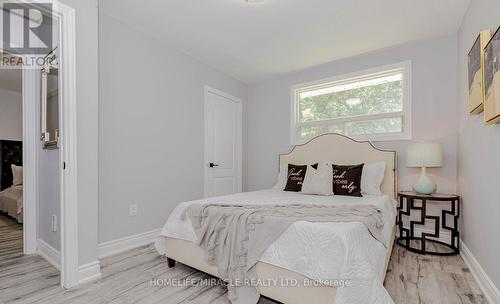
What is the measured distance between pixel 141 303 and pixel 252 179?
3.03 metres

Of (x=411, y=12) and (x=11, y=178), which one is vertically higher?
(x=411, y=12)

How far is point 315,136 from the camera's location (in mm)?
3838

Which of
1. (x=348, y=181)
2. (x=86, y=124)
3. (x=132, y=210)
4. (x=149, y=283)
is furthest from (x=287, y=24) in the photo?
(x=149, y=283)

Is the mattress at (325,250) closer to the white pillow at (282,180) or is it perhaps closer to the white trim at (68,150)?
the white trim at (68,150)

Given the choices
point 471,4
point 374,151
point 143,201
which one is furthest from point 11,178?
point 471,4

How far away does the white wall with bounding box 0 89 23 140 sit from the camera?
194 inches

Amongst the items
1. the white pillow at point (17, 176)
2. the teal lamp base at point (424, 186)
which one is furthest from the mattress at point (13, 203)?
the teal lamp base at point (424, 186)

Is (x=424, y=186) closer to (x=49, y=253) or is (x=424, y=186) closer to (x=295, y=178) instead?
(x=295, y=178)

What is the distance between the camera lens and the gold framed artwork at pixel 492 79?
1.46 metres

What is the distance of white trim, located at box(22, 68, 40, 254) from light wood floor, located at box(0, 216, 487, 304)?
0.79ft

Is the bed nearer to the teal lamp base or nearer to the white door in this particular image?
the teal lamp base

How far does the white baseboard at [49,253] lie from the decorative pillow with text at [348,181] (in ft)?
9.09

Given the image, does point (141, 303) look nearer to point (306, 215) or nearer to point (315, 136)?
point (306, 215)

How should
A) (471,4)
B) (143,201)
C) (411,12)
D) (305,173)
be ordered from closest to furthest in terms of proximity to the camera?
(471,4), (411,12), (143,201), (305,173)
